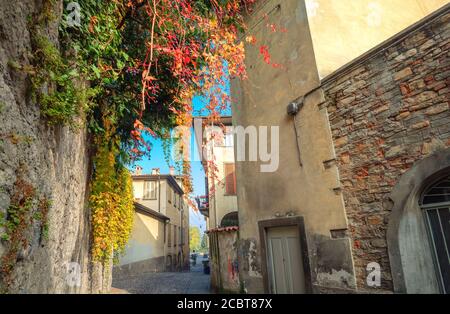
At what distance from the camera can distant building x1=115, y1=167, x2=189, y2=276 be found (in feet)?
51.2

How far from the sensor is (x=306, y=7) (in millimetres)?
5570

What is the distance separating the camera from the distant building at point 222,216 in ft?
20.0

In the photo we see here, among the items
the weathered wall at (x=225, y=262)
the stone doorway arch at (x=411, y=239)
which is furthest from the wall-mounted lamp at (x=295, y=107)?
the weathered wall at (x=225, y=262)

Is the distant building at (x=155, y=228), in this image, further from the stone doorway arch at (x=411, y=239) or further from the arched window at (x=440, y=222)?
the arched window at (x=440, y=222)

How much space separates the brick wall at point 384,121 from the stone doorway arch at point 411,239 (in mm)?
125

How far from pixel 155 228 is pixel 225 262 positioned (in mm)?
10780

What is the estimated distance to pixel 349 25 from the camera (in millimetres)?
5746

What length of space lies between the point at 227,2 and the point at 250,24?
2175 mm

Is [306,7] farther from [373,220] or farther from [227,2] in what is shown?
[373,220]

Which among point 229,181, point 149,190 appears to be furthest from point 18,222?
point 149,190

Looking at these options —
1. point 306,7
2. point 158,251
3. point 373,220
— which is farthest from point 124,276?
point 306,7

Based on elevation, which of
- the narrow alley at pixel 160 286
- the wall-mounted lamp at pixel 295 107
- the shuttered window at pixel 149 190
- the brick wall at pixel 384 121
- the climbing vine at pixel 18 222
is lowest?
the narrow alley at pixel 160 286

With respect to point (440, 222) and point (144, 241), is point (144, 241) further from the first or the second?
point (440, 222)

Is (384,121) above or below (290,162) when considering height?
above
